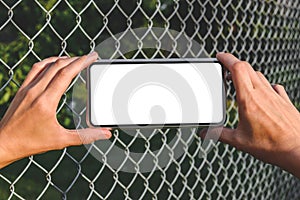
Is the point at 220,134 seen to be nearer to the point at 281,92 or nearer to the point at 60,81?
the point at 281,92

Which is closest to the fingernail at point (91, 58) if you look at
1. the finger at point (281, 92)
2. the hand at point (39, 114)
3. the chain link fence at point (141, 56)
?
the hand at point (39, 114)

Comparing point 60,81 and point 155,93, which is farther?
point 155,93

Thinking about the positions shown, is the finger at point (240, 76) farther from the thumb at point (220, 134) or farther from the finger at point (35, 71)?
the finger at point (35, 71)

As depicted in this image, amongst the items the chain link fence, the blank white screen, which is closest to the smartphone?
the blank white screen

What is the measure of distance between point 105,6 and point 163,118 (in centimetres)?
391

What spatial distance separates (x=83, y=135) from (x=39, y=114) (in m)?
0.13

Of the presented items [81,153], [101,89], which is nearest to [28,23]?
[81,153]

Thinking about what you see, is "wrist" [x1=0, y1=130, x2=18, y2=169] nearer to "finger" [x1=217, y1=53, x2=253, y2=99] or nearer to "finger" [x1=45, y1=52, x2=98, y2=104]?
"finger" [x1=45, y1=52, x2=98, y2=104]

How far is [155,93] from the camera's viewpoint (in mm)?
1297

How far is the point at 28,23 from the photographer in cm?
485

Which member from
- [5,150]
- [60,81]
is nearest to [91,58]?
[60,81]

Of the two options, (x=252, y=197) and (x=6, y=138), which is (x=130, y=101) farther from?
(x=252, y=197)

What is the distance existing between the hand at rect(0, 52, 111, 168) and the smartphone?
7cm

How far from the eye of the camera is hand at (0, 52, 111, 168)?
114cm
